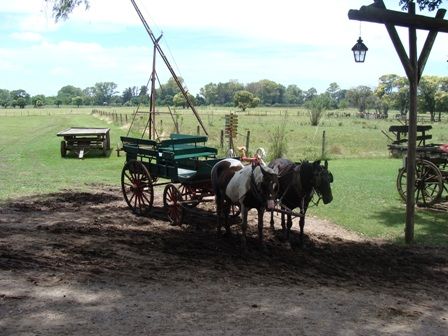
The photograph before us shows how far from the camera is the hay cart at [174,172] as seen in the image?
10.2m

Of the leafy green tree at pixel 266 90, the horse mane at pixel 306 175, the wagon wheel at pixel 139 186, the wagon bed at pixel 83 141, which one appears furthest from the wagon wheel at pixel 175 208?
the leafy green tree at pixel 266 90

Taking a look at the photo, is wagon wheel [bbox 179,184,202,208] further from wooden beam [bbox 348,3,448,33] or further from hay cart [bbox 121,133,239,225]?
wooden beam [bbox 348,3,448,33]

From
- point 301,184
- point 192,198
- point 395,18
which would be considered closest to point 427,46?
point 395,18

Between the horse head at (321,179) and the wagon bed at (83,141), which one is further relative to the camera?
the wagon bed at (83,141)

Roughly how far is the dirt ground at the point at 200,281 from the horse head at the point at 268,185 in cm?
92

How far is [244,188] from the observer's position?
27.9ft

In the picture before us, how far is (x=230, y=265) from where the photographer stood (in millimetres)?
7512

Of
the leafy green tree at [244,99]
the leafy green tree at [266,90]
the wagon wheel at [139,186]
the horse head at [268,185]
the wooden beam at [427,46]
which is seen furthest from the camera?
the leafy green tree at [266,90]

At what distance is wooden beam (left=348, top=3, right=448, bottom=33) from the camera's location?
8.73m

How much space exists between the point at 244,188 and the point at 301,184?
3.10ft

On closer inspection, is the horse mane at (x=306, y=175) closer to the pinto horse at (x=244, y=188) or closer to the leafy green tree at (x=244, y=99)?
the pinto horse at (x=244, y=188)

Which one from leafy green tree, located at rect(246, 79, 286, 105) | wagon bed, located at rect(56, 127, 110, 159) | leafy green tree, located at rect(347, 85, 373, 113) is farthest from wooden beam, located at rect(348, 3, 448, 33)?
leafy green tree, located at rect(246, 79, 286, 105)

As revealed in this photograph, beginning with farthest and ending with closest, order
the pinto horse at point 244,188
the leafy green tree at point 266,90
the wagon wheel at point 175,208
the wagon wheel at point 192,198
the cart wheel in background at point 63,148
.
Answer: the leafy green tree at point 266,90 < the cart wheel in background at point 63,148 < the wagon wheel at point 192,198 < the wagon wheel at point 175,208 < the pinto horse at point 244,188

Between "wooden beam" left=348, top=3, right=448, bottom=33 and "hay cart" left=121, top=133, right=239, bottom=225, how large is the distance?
3873 millimetres
